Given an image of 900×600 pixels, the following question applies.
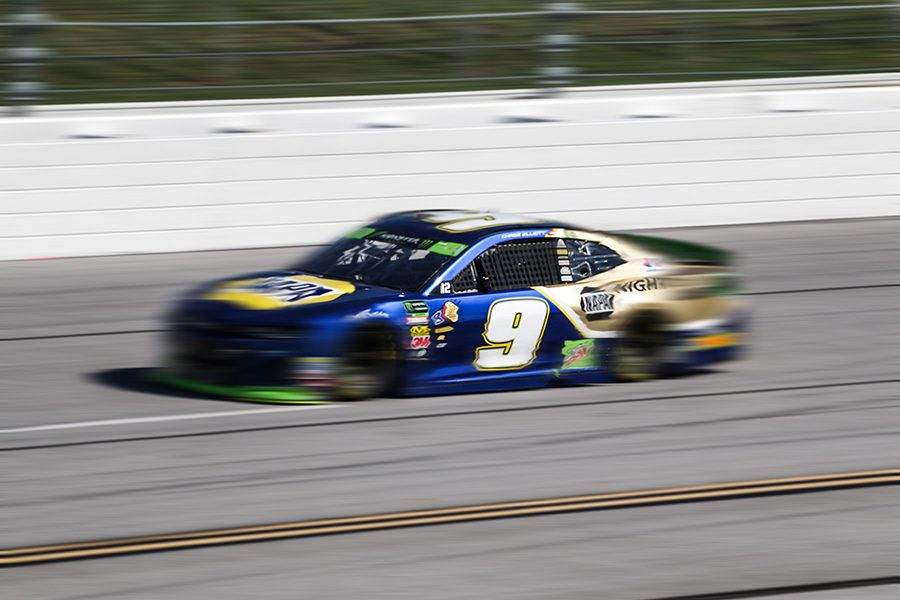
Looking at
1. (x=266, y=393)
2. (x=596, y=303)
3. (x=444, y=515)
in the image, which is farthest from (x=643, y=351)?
(x=444, y=515)

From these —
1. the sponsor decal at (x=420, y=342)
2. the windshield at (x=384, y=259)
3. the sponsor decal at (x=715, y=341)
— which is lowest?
the sponsor decal at (x=715, y=341)

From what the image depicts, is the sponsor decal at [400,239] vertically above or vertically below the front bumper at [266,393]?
above

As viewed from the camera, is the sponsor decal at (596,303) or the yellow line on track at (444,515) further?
the sponsor decal at (596,303)

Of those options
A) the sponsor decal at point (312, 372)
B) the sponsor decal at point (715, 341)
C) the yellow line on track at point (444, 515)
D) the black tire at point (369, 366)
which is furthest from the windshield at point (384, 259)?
the yellow line on track at point (444, 515)

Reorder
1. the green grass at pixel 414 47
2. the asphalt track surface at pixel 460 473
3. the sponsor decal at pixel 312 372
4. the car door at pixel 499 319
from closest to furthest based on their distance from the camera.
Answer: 1. the asphalt track surface at pixel 460 473
2. the sponsor decal at pixel 312 372
3. the car door at pixel 499 319
4. the green grass at pixel 414 47

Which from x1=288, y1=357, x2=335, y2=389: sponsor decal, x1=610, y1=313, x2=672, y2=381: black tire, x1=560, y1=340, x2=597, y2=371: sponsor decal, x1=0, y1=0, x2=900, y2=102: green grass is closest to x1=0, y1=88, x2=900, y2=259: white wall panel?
x1=0, y1=0, x2=900, y2=102: green grass

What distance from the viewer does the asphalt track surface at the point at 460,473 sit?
19.0 feet

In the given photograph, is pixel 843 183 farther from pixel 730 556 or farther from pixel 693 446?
pixel 730 556

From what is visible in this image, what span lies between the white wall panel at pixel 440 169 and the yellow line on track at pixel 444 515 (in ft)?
26.1

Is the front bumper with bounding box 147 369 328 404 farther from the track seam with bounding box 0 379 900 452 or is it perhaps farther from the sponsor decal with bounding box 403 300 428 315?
the sponsor decal with bounding box 403 300 428 315

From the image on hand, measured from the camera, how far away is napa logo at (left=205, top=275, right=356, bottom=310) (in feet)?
28.0

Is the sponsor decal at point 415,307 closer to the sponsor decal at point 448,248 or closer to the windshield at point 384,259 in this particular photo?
the windshield at point 384,259

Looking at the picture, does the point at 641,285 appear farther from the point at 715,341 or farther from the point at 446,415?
the point at 446,415

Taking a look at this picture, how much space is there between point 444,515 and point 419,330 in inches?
86.1
